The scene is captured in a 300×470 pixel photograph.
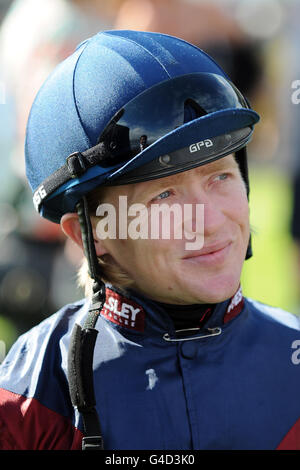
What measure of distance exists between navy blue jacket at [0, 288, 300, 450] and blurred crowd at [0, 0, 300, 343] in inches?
72.1

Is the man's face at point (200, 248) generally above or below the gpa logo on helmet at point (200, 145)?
below

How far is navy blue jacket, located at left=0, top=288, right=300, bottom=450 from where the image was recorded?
234cm

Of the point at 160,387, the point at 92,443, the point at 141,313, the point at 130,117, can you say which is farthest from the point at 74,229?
the point at 92,443

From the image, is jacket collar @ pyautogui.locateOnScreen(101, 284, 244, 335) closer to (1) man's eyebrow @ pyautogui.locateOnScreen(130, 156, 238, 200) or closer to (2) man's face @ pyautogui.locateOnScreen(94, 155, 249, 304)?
(2) man's face @ pyautogui.locateOnScreen(94, 155, 249, 304)

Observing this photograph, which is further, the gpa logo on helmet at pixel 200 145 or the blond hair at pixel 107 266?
the blond hair at pixel 107 266

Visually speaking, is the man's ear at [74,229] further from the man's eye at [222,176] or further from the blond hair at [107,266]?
the man's eye at [222,176]

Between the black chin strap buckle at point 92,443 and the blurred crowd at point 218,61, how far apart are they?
2117mm

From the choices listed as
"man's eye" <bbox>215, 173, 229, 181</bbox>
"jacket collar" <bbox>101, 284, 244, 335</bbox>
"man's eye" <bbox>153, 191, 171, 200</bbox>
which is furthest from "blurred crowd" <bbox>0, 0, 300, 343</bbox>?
"man's eye" <bbox>153, 191, 171, 200</bbox>

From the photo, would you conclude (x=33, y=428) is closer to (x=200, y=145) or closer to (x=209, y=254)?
(x=209, y=254)

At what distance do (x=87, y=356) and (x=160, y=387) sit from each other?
0.28m

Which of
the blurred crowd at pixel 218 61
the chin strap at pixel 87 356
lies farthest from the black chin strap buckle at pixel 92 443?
the blurred crowd at pixel 218 61

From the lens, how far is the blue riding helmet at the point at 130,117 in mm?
2326

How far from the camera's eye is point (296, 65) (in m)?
4.96
